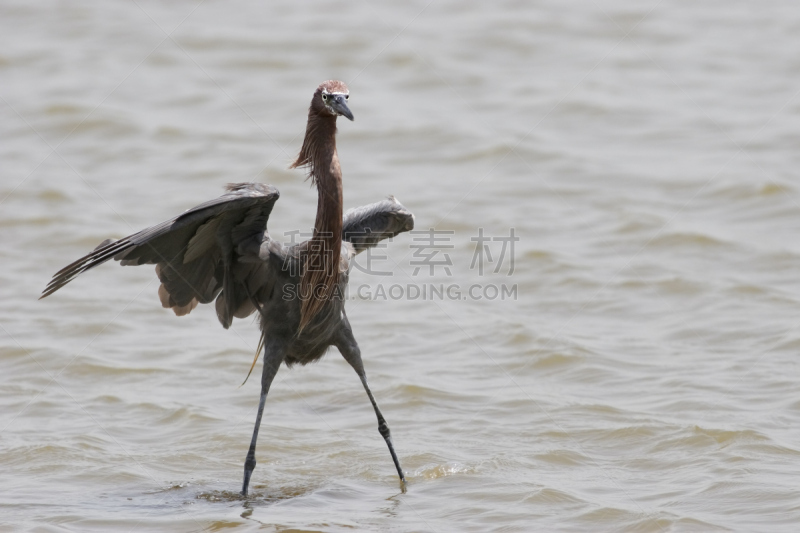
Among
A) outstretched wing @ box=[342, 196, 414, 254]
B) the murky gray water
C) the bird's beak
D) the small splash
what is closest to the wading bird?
the bird's beak

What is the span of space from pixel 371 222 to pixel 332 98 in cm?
173

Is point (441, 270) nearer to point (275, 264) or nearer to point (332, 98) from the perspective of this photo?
point (275, 264)

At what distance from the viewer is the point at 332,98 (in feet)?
26.1

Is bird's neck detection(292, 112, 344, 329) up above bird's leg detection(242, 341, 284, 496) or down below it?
above

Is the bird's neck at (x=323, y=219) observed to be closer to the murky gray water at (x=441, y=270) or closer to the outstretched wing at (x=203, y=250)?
the outstretched wing at (x=203, y=250)

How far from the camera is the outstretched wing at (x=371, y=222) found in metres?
9.34

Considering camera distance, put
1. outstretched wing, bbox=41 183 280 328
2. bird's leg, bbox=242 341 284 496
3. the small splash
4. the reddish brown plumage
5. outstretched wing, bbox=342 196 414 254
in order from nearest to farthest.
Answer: outstretched wing, bbox=41 183 280 328
the reddish brown plumage
bird's leg, bbox=242 341 284 496
the small splash
outstretched wing, bbox=342 196 414 254

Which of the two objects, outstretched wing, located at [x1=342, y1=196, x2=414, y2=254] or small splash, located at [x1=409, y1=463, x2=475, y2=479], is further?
outstretched wing, located at [x1=342, y1=196, x2=414, y2=254]

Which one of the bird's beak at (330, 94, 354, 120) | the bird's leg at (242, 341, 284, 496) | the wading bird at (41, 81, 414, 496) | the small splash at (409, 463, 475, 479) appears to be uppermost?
the bird's beak at (330, 94, 354, 120)

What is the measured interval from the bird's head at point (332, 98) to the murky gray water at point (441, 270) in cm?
314

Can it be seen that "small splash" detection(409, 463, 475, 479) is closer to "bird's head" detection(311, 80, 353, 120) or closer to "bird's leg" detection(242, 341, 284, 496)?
"bird's leg" detection(242, 341, 284, 496)

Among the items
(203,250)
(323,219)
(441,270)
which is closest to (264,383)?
(203,250)

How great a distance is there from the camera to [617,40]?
66.7 ft

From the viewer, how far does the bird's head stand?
7914 mm
